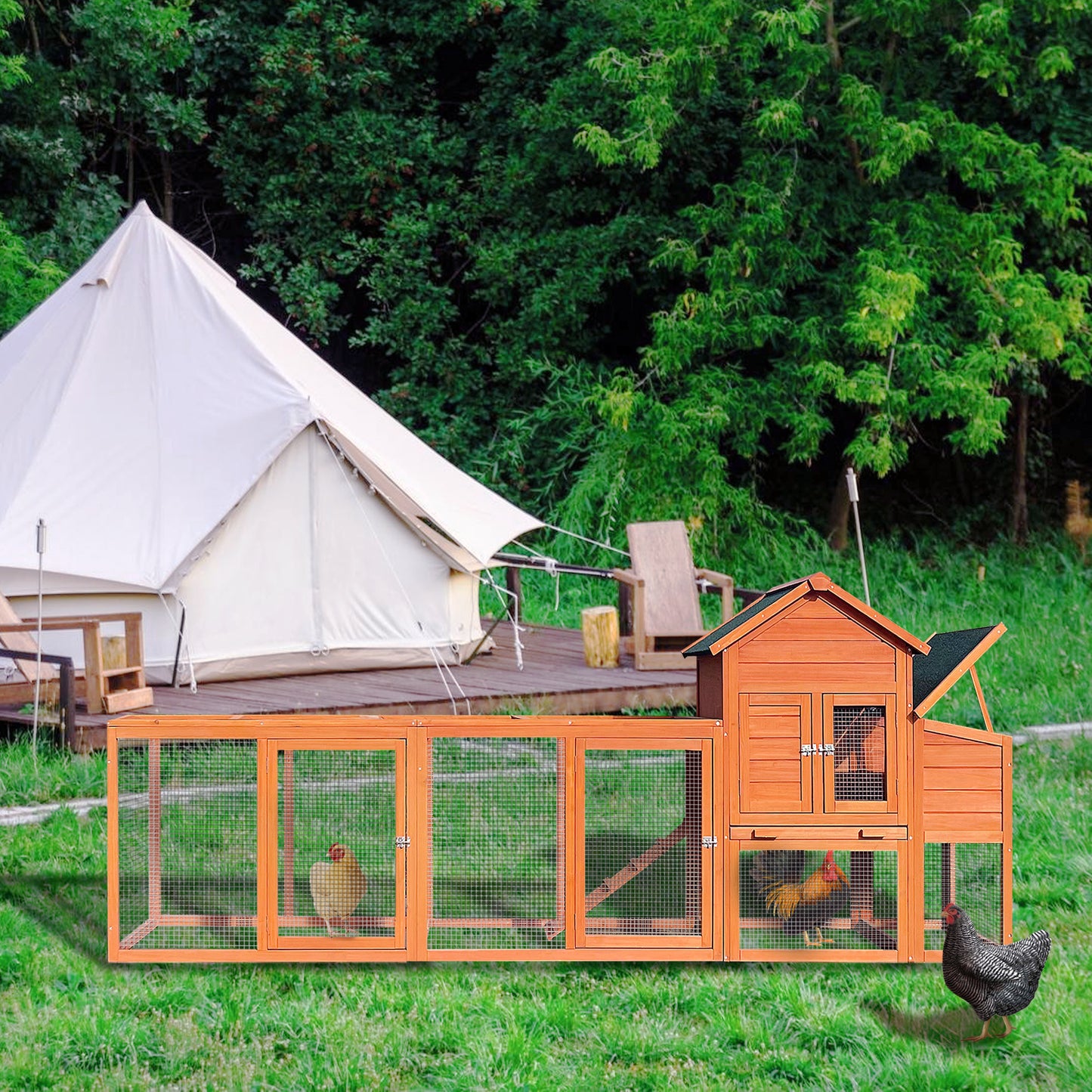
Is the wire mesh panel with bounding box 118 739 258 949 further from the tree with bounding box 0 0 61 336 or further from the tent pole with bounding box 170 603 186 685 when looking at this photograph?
the tree with bounding box 0 0 61 336

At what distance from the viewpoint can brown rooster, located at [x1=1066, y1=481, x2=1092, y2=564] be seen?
1500 cm

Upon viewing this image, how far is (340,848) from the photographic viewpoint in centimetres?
452

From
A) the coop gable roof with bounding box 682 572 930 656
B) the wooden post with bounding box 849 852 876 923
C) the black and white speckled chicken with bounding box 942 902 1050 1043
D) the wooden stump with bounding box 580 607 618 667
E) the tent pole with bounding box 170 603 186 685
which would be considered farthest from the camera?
the wooden stump with bounding box 580 607 618 667

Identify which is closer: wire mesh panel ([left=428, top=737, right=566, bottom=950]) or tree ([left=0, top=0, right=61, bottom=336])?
wire mesh panel ([left=428, top=737, right=566, bottom=950])

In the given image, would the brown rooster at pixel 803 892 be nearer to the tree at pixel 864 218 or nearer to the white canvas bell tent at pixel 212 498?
the white canvas bell tent at pixel 212 498

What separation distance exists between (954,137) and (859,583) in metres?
3.77

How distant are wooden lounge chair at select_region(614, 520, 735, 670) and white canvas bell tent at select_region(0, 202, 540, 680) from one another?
749 mm

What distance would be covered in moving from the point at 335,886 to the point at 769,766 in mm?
1361

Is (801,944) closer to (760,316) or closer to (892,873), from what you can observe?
(892,873)

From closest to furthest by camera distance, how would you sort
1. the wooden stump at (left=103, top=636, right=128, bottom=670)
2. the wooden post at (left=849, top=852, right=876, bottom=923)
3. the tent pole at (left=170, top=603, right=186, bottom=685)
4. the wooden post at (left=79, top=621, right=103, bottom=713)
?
the wooden post at (left=849, top=852, right=876, bottom=923) < the wooden post at (left=79, top=621, right=103, bottom=713) < the wooden stump at (left=103, top=636, right=128, bottom=670) < the tent pole at (left=170, top=603, right=186, bottom=685)

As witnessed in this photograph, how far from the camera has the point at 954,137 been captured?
1222 centimetres

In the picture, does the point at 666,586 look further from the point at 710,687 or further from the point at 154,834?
the point at 154,834

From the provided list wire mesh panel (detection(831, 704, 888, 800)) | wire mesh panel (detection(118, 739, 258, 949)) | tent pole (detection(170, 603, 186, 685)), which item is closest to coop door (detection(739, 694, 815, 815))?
wire mesh panel (detection(831, 704, 888, 800))

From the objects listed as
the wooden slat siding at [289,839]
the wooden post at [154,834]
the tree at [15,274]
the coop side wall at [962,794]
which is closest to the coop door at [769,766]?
the coop side wall at [962,794]
